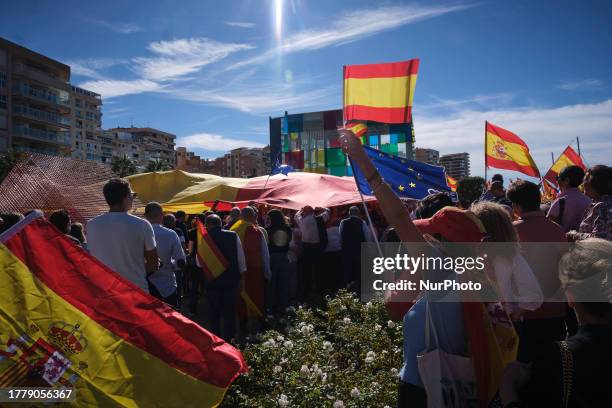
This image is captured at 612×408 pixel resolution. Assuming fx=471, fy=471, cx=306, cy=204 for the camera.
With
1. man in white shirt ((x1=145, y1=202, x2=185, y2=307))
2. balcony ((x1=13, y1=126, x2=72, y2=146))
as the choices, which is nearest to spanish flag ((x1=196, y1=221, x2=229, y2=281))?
man in white shirt ((x1=145, y1=202, x2=185, y2=307))

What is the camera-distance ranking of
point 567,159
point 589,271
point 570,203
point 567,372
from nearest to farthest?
point 567,372
point 589,271
point 570,203
point 567,159

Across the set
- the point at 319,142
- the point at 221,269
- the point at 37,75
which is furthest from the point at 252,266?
the point at 37,75

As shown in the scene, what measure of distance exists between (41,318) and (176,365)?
0.80 meters

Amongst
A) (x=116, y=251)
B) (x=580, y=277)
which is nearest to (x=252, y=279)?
(x=116, y=251)

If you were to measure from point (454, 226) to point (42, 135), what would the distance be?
76.4 metres

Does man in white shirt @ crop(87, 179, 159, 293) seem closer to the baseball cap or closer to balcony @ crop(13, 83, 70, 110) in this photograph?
the baseball cap

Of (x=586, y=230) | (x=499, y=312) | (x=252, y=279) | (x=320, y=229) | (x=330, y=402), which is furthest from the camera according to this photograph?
(x=320, y=229)

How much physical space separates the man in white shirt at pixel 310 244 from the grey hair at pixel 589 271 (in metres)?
7.81

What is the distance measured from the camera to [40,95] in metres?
67.3

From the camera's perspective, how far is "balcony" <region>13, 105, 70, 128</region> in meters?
64.5

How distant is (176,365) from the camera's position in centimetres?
283

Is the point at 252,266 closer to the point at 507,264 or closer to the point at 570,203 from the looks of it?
the point at 570,203

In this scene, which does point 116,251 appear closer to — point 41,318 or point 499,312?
point 41,318

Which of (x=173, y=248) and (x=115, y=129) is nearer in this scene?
(x=173, y=248)
